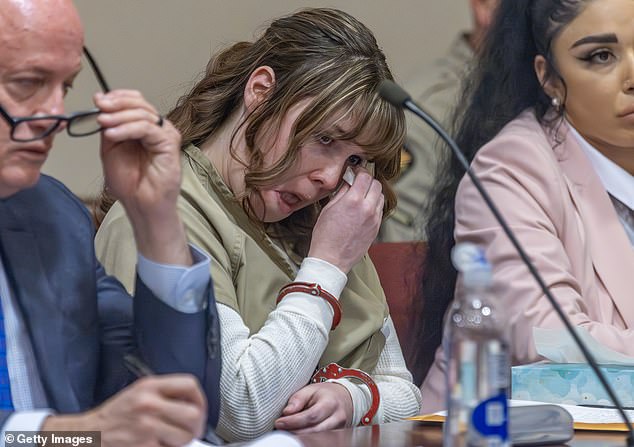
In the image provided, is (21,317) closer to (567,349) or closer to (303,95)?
(303,95)

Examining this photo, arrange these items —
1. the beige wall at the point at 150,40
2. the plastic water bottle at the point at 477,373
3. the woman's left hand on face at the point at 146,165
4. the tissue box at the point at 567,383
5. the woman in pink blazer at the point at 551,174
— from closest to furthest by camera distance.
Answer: the plastic water bottle at the point at 477,373 → the woman's left hand on face at the point at 146,165 → the tissue box at the point at 567,383 → the woman in pink blazer at the point at 551,174 → the beige wall at the point at 150,40

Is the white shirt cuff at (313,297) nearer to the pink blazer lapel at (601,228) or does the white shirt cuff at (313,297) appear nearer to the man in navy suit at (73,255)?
the man in navy suit at (73,255)

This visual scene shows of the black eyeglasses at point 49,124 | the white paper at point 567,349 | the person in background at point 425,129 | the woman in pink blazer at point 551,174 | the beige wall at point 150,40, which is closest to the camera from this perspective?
the black eyeglasses at point 49,124

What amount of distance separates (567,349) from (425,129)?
206cm

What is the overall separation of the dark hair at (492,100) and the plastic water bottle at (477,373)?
51.5 inches

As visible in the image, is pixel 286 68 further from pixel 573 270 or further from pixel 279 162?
pixel 573 270

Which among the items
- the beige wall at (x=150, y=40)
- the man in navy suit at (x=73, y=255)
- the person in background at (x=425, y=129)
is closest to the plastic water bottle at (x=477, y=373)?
the man in navy suit at (x=73, y=255)

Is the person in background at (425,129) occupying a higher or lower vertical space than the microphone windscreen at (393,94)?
higher

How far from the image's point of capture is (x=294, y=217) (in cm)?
220

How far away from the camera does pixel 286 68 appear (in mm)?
2062

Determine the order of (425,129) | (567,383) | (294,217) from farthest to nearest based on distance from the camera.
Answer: (425,129)
(294,217)
(567,383)

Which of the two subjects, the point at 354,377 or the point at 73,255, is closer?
the point at 73,255

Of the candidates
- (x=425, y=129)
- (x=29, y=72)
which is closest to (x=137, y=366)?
(x=29, y=72)

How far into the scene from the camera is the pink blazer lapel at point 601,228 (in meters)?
2.32
